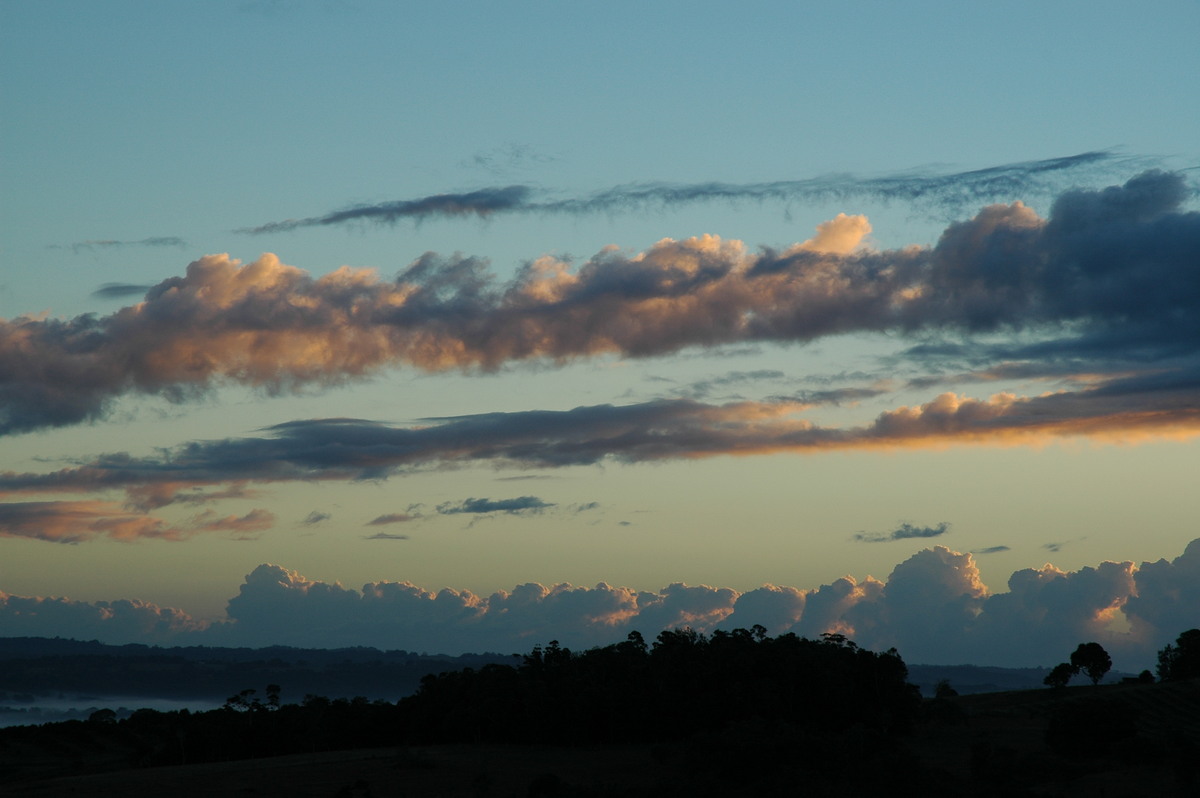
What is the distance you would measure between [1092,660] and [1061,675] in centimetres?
507

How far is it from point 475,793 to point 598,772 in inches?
643

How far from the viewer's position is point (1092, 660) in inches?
7047

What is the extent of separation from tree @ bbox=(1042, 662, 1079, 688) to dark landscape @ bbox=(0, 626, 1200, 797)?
420cm

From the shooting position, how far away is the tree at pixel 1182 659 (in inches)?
6949

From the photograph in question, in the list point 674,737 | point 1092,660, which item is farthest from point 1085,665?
point 674,737

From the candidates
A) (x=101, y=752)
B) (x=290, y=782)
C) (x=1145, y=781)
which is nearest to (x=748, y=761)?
(x=1145, y=781)

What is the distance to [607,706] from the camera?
13025cm

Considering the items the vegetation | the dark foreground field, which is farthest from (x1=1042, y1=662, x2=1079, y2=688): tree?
the dark foreground field

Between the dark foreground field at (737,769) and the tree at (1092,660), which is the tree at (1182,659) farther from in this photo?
the dark foreground field at (737,769)

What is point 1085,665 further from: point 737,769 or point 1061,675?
point 737,769

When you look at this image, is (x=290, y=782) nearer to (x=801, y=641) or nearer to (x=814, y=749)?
(x=814, y=749)

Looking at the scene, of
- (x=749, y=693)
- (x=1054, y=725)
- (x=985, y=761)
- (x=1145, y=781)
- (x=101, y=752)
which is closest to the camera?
(x=1145, y=781)

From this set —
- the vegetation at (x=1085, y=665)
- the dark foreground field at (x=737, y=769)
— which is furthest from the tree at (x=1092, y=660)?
the dark foreground field at (x=737, y=769)

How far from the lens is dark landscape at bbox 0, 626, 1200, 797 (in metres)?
98.6
